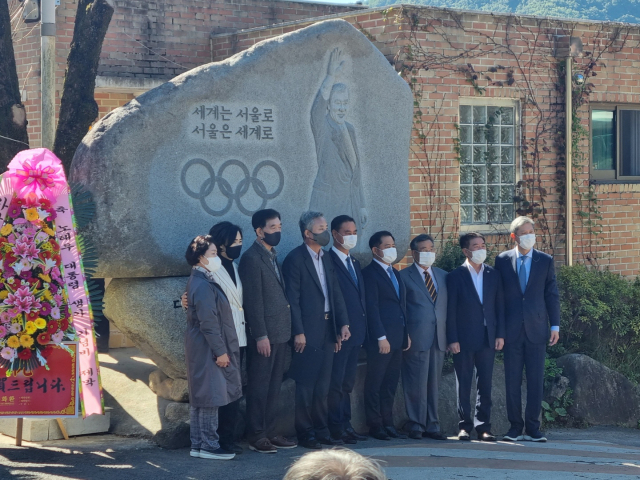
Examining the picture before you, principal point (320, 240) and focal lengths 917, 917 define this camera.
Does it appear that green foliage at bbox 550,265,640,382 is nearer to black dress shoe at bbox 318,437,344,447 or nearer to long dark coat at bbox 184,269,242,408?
black dress shoe at bbox 318,437,344,447

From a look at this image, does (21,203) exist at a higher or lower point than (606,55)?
lower

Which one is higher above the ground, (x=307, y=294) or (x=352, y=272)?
(x=352, y=272)

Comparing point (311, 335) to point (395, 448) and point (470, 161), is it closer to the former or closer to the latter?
point (395, 448)

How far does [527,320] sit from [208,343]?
9.17ft

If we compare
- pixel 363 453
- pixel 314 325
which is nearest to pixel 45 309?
pixel 314 325

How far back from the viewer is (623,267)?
12484 millimetres

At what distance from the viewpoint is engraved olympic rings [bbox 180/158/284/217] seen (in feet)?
23.8

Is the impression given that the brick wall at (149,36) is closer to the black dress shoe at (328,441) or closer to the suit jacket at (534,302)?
the black dress shoe at (328,441)

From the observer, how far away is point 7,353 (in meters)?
6.22

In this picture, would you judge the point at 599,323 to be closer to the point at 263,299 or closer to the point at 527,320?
the point at 527,320

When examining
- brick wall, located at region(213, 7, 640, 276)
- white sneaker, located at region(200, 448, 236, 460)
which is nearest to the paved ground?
white sneaker, located at region(200, 448, 236, 460)

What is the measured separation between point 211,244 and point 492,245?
584cm

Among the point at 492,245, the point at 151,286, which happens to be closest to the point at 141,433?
the point at 151,286

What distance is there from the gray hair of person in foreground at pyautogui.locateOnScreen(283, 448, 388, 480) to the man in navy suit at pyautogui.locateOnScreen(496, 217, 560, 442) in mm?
5447
